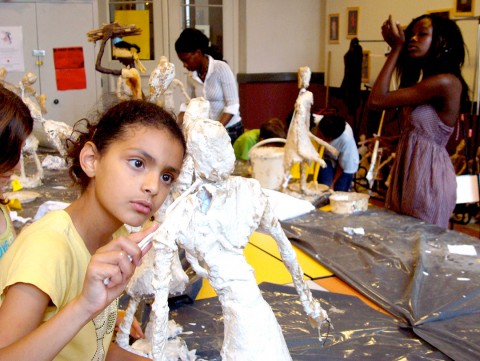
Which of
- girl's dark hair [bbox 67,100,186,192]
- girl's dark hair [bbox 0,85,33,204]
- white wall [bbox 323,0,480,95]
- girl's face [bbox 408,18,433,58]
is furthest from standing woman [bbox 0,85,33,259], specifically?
white wall [bbox 323,0,480,95]

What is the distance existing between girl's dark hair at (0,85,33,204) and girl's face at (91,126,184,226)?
20 cm

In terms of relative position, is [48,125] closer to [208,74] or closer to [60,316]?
[208,74]

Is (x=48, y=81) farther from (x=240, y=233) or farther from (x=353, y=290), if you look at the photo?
(x=240, y=233)

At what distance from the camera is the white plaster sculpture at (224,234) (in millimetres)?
907

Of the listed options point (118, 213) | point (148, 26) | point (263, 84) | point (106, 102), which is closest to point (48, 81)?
point (148, 26)

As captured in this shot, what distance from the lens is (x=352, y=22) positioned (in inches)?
207

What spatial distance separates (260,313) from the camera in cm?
98

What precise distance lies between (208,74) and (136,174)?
237 centimetres

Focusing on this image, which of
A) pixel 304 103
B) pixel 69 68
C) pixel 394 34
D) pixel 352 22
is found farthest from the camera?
pixel 352 22

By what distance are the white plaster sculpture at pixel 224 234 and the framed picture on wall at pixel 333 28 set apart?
4.82m

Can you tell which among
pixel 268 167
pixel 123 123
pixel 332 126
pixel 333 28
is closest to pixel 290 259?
pixel 123 123

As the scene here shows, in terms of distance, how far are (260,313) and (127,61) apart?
6.40 feet

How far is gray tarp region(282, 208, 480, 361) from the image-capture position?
136 cm

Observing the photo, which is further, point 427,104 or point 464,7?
point 464,7
